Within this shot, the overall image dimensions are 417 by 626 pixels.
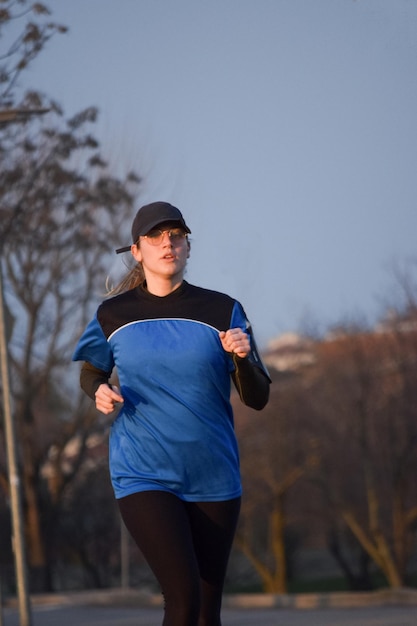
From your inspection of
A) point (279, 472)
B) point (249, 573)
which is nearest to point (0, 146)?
point (279, 472)

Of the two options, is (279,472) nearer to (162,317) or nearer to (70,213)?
(70,213)

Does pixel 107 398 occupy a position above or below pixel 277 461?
below

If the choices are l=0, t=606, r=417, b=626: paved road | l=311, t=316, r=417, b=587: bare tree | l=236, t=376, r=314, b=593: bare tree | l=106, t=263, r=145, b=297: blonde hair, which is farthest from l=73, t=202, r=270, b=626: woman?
l=236, t=376, r=314, b=593: bare tree

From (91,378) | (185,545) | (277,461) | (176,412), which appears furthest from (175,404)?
(277,461)

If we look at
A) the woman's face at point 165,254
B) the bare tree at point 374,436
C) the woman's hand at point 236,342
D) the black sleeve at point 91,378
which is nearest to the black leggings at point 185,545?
the black sleeve at point 91,378

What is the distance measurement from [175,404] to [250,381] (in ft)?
0.99

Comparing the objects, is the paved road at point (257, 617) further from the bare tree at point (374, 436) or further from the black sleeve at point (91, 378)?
the bare tree at point (374, 436)

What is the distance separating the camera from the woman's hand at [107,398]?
4.52 m

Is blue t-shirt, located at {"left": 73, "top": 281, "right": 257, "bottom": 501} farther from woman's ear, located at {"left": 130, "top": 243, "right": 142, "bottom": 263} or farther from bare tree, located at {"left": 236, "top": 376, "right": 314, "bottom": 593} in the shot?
bare tree, located at {"left": 236, "top": 376, "right": 314, "bottom": 593}

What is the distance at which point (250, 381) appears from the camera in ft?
15.5

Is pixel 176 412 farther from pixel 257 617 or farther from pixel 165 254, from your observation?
pixel 257 617

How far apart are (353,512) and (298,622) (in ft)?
90.2

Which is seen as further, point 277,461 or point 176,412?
point 277,461

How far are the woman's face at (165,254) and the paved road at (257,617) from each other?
8.47 metres
